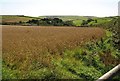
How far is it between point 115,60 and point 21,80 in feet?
26.7

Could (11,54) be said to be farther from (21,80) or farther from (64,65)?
(21,80)

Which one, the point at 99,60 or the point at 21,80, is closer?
the point at 21,80

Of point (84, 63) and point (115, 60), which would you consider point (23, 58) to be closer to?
point (84, 63)

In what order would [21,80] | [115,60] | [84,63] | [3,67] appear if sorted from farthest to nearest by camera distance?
1. [115,60]
2. [84,63]
3. [3,67]
4. [21,80]

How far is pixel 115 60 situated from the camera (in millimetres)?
15883

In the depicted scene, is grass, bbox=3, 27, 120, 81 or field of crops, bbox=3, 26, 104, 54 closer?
grass, bbox=3, 27, 120, 81

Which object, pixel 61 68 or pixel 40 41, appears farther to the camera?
pixel 40 41

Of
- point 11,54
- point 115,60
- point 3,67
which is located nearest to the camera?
point 3,67

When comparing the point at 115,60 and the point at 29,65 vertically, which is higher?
the point at 29,65

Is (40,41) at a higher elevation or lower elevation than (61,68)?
lower

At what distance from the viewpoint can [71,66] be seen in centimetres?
1213

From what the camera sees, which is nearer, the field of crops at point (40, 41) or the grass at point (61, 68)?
the grass at point (61, 68)

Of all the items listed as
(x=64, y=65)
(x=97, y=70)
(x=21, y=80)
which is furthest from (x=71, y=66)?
(x=21, y=80)

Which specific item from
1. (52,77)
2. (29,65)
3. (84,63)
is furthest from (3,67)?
(84,63)
